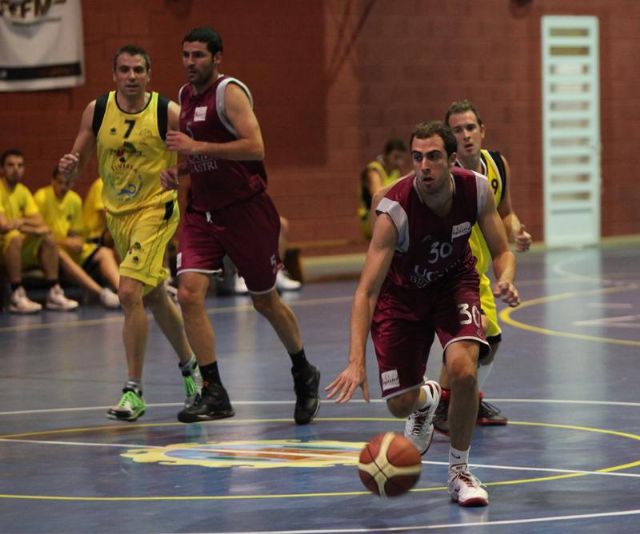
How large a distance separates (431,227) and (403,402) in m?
0.77

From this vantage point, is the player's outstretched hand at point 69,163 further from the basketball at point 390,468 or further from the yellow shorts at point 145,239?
the basketball at point 390,468

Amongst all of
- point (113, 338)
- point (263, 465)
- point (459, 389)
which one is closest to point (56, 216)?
point (113, 338)

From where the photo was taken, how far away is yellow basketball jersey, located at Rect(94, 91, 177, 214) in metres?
8.35

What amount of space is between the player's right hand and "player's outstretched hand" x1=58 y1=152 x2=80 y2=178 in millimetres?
642

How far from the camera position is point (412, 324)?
6348 mm

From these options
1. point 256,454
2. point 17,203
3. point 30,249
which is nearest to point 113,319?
point 30,249

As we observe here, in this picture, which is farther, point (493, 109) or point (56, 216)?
point (493, 109)

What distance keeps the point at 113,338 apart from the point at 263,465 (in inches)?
218

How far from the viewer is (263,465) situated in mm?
6754

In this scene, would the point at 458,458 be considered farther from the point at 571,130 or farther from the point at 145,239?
the point at 571,130

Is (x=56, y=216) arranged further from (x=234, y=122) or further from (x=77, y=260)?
(x=234, y=122)

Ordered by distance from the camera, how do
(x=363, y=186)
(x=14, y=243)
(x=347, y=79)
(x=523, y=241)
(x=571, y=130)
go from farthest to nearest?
Answer: (x=571, y=130), (x=347, y=79), (x=363, y=186), (x=14, y=243), (x=523, y=241)

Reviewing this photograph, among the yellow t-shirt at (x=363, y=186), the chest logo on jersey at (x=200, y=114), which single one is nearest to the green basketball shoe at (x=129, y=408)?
the chest logo on jersey at (x=200, y=114)

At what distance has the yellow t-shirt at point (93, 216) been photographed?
15039 mm
